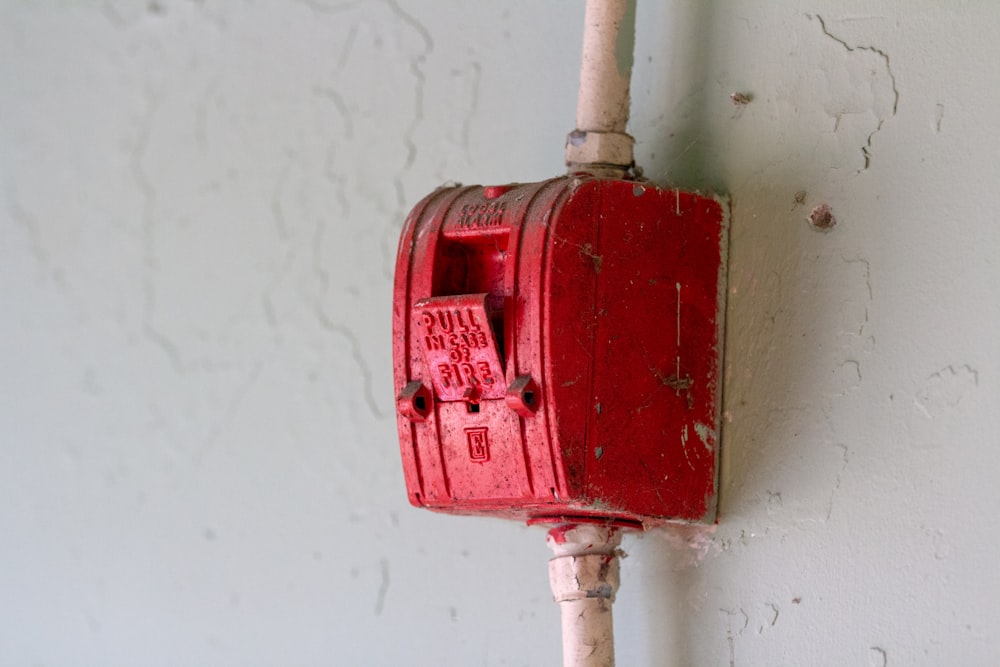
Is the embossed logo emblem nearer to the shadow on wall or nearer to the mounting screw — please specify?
the mounting screw

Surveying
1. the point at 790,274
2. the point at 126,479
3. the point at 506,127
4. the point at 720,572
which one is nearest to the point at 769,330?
the point at 790,274

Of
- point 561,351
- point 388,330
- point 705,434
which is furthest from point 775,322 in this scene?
point 388,330

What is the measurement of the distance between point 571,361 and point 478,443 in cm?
10

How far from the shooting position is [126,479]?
1.38m

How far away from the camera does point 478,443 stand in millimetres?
921

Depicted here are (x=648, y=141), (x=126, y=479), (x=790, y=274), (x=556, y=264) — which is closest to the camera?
(x=556, y=264)

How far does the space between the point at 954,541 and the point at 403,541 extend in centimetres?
51

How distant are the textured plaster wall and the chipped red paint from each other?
57 millimetres

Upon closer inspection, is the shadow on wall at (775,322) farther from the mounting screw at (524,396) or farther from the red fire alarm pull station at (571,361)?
the mounting screw at (524,396)

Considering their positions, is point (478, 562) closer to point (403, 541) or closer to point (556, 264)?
point (403, 541)

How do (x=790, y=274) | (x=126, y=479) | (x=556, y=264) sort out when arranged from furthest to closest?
(x=126, y=479)
(x=790, y=274)
(x=556, y=264)

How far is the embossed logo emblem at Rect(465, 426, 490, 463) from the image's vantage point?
3.01 ft

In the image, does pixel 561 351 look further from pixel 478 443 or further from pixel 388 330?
pixel 388 330

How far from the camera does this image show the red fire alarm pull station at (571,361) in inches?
34.8
